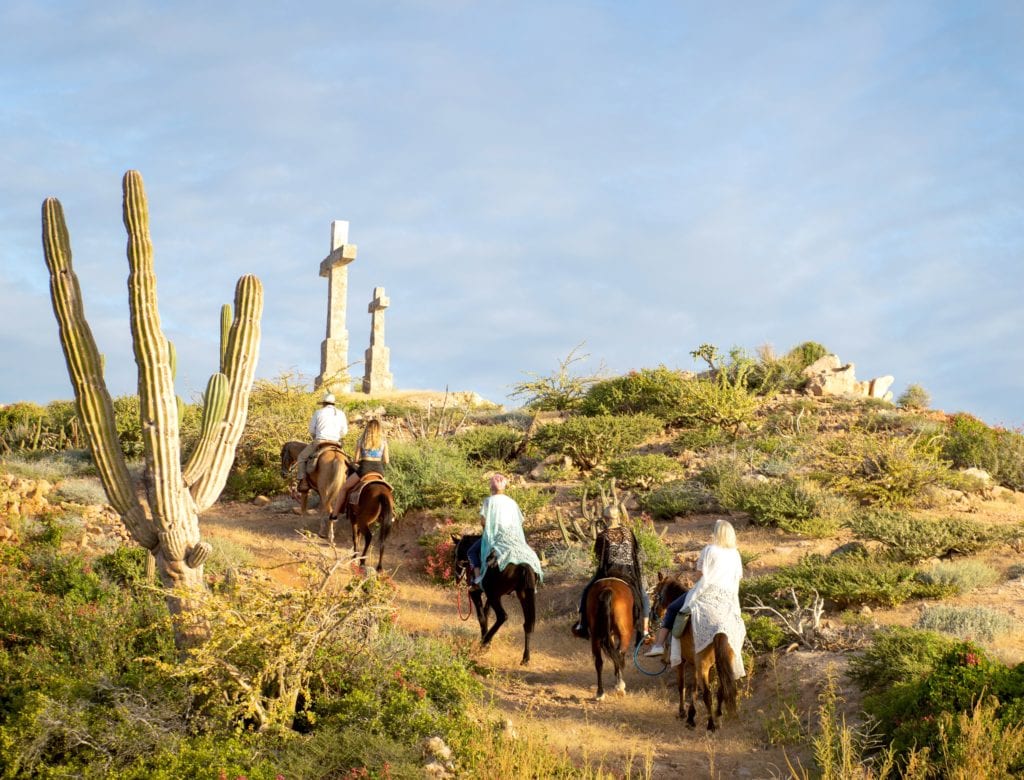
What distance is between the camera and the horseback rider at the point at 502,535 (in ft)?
39.8

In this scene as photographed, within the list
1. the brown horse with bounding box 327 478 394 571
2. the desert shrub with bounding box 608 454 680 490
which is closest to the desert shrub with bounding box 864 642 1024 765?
the brown horse with bounding box 327 478 394 571

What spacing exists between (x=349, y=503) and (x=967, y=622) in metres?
8.87

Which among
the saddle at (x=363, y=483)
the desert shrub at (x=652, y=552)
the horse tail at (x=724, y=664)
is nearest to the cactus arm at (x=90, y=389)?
the horse tail at (x=724, y=664)

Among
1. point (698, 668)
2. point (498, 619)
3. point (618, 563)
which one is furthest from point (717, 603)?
point (498, 619)

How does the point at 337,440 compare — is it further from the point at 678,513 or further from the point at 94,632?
A: the point at 94,632

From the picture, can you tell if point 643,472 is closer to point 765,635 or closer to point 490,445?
point 490,445

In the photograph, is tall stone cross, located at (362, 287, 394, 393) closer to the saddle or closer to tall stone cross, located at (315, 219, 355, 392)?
tall stone cross, located at (315, 219, 355, 392)

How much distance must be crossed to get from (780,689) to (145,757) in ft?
20.8

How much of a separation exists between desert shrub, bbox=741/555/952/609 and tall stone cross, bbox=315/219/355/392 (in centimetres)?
2216

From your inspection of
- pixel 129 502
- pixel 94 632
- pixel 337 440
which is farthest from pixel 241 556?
pixel 129 502

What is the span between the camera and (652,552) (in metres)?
15.5

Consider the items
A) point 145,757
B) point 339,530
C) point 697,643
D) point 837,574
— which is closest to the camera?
point 145,757

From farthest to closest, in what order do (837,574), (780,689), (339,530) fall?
(339,530) → (837,574) → (780,689)

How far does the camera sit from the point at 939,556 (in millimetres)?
15211
